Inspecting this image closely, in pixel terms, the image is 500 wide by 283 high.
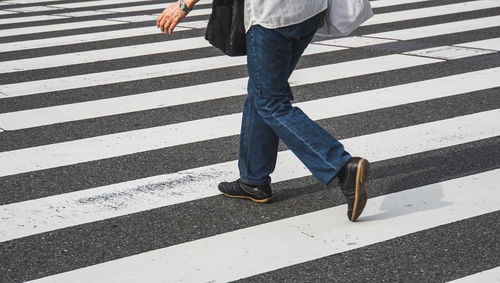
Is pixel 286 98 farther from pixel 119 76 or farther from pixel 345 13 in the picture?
pixel 119 76

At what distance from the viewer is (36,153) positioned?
4.92m

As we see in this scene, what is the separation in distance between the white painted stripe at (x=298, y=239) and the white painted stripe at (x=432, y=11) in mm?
5217

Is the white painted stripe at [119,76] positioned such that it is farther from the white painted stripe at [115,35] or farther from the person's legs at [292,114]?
the person's legs at [292,114]

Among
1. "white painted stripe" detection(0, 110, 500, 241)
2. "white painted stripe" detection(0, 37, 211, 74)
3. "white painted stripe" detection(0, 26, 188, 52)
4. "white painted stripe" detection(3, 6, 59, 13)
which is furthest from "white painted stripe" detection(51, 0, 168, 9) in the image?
"white painted stripe" detection(0, 110, 500, 241)

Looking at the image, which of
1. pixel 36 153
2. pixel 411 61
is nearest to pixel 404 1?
pixel 411 61

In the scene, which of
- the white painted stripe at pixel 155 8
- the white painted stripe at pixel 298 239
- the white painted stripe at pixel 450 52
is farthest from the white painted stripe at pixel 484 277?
the white painted stripe at pixel 155 8

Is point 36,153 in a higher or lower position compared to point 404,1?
higher

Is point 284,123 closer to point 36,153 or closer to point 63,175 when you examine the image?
point 63,175

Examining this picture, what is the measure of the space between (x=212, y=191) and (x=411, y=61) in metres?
3.40

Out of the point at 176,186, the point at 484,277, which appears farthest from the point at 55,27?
the point at 484,277

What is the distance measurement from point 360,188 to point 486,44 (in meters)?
4.58

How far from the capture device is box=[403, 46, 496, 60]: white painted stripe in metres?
7.23

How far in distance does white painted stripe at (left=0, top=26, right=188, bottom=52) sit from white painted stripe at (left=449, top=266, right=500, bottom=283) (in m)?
6.01

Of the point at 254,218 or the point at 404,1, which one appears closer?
the point at 254,218
